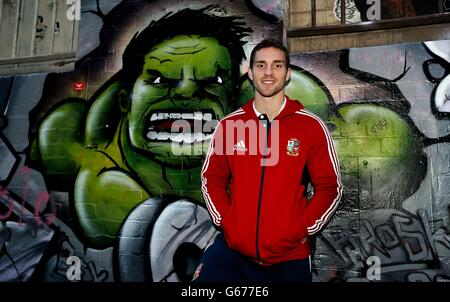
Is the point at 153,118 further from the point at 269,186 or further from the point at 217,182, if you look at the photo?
the point at 269,186

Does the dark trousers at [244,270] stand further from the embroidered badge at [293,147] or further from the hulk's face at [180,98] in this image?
the hulk's face at [180,98]

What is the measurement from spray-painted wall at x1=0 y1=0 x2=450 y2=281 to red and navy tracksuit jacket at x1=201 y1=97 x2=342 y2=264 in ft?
2.29

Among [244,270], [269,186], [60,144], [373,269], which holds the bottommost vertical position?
[373,269]

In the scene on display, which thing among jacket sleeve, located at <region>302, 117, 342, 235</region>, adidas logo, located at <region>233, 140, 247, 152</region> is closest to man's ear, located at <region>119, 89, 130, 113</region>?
adidas logo, located at <region>233, 140, 247, 152</region>

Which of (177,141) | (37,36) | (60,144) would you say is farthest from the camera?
(37,36)

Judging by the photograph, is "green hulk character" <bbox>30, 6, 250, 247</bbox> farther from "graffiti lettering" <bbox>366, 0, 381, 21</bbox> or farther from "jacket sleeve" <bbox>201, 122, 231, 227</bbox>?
"graffiti lettering" <bbox>366, 0, 381, 21</bbox>

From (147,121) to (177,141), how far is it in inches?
15.1

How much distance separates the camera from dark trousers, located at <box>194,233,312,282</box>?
245 centimetres

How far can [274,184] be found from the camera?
2.52 m

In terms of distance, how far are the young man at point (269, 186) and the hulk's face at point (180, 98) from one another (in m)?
0.70

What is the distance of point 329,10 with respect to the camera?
4.02 m

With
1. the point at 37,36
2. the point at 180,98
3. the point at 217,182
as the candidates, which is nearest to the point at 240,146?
the point at 217,182
